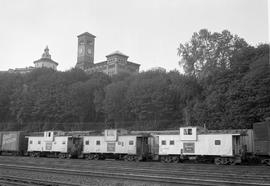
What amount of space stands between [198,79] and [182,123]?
321 inches

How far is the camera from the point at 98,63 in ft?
449

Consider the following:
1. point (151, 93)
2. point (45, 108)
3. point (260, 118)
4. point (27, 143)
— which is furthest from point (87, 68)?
point (260, 118)

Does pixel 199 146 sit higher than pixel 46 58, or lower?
lower

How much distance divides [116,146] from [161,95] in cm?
2361

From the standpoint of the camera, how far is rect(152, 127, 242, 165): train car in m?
27.4

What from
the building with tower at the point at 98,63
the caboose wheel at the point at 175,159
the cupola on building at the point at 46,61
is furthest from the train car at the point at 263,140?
the cupola on building at the point at 46,61

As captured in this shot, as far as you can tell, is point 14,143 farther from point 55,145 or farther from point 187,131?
point 187,131

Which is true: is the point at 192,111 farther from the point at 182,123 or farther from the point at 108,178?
the point at 108,178

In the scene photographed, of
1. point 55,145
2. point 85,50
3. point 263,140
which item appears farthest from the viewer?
point 85,50

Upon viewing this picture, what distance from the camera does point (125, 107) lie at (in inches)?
2356

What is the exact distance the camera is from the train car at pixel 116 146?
33000 millimetres

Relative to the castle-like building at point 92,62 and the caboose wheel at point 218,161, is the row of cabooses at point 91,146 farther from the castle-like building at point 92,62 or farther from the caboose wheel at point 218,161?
the castle-like building at point 92,62

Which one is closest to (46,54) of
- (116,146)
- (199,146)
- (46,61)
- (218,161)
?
(46,61)

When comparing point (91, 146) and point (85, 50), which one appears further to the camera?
point (85, 50)
